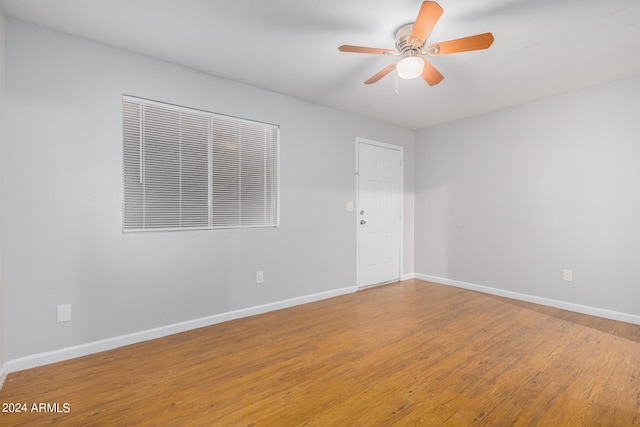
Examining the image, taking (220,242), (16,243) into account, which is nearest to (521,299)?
(220,242)

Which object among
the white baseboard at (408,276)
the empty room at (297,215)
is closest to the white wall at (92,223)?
the empty room at (297,215)

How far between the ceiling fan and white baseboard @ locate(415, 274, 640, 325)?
9.92 ft

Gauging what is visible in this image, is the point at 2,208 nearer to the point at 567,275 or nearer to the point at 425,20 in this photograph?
the point at 425,20

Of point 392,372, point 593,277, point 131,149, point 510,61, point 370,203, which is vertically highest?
point 510,61

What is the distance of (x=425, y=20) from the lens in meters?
1.79

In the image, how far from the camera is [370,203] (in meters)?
4.55

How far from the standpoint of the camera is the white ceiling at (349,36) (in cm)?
205

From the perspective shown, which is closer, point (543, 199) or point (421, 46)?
point (421, 46)

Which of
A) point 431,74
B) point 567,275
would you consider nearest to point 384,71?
point 431,74

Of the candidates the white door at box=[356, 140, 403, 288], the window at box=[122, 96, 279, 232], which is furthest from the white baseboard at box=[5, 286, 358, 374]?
the white door at box=[356, 140, 403, 288]

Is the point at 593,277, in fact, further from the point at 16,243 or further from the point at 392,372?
the point at 16,243

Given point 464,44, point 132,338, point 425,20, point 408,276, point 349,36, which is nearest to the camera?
point 425,20

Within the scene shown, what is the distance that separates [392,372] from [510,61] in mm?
2823

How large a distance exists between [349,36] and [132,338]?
10.1 ft
